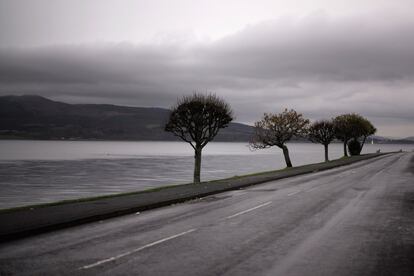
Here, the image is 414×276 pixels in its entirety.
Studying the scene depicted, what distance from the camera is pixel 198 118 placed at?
33.2 metres

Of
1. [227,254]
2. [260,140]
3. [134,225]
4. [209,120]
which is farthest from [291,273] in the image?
[260,140]

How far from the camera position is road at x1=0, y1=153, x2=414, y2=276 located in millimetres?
8484

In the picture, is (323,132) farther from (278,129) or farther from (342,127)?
(278,129)

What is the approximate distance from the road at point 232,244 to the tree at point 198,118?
16.0 metres

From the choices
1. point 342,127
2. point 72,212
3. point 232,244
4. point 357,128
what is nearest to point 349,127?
point 342,127

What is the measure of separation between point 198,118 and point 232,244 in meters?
23.0

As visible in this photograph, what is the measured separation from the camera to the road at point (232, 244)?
8.48 metres

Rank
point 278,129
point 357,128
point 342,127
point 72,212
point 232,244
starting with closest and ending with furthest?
point 232,244, point 72,212, point 278,129, point 342,127, point 357,128

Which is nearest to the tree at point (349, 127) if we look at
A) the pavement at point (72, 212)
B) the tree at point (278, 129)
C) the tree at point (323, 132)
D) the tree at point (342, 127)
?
the tree at point (342, 127)

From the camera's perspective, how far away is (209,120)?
3353 cm

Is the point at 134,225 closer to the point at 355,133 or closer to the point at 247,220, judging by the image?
the point at 247,220

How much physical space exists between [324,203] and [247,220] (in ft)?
17.4

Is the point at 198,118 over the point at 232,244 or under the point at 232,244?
over

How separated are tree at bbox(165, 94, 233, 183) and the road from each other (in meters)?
16.0
